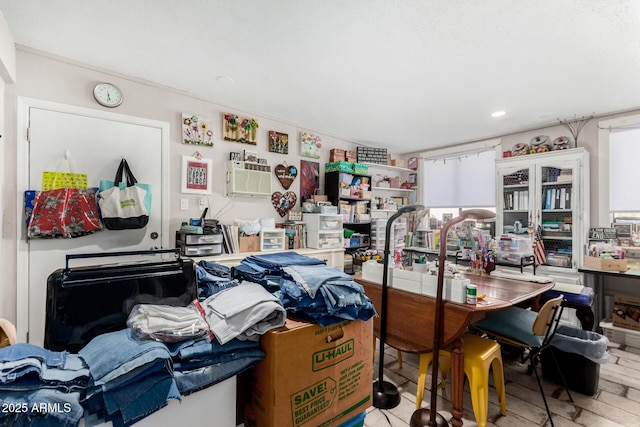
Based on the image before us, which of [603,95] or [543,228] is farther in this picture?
[543,228]

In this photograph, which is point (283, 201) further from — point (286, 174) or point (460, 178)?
point (460, 178)

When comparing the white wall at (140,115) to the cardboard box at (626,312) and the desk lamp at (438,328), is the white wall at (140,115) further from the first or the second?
the cardboard box at (626,312)

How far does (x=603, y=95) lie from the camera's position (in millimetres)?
2916

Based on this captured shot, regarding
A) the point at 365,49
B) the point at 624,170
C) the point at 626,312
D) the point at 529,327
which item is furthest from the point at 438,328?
the point at 624,170

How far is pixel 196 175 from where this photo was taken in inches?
124

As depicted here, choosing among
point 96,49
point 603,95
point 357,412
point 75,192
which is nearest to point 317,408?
point 357,412

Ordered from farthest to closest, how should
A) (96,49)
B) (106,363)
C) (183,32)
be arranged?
(96,49) → (183,32) → (106,363)

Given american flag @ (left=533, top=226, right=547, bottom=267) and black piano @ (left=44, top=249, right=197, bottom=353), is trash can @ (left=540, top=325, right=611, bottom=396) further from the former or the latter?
black piano @ (left=44, top=249, right=197, bottom=353)

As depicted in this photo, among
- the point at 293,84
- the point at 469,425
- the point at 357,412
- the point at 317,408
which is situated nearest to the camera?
the point at 317,408

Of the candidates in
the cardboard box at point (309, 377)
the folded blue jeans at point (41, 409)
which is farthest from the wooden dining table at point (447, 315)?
the folded blue jeans at point (41, 409)

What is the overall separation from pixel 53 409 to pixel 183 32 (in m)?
2.12

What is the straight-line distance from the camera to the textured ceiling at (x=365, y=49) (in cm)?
177

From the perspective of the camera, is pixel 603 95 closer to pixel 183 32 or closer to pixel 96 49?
pixel 183 32

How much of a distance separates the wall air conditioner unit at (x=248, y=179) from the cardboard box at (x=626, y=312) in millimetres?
3890
